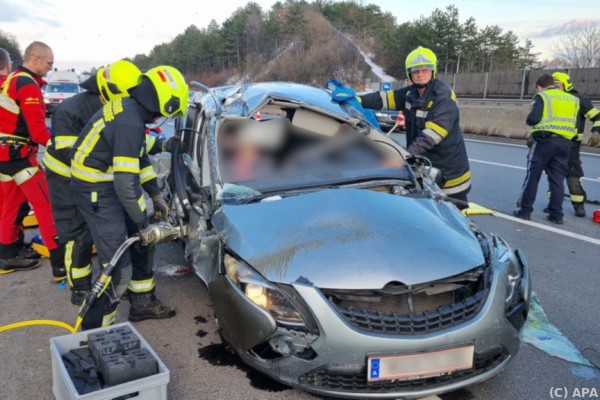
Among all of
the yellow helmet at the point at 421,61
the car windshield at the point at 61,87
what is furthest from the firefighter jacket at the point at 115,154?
the car windshield at the point at 61,87

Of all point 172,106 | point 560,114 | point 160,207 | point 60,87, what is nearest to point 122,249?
point 160,207

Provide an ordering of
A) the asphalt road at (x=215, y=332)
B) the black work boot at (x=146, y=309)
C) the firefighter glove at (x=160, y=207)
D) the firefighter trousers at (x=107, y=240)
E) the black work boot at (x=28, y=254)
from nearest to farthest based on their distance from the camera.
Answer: the asphalt road at (x=215, y=332) → the firefighter trousers at (x=107, y=240) → the black work boot at (x=146, y=309) → the firefighter glove at (x=160, y=207) → the black work boot at (x=28, y=254)

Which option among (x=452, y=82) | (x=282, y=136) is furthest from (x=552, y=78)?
(x=452, y=82)

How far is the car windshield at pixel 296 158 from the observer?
3445 mm

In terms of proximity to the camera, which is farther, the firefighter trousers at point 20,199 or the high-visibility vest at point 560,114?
the high-visibility vest at point 560,114

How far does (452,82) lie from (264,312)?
2896 cm

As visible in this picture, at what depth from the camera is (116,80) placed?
365 centimetres

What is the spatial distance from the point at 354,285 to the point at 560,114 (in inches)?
198

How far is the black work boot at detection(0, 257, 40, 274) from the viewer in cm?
456

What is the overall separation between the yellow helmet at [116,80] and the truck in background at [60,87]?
20187mm

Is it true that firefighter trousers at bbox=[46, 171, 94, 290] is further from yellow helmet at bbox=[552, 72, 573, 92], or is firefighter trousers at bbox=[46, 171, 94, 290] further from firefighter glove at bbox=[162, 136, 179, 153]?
yellow helmet at bbox=[552, 72, 573, 92]

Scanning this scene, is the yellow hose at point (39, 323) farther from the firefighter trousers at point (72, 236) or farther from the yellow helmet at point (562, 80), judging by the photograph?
the yellow helmet at point (562, 80)

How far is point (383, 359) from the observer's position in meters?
2.27

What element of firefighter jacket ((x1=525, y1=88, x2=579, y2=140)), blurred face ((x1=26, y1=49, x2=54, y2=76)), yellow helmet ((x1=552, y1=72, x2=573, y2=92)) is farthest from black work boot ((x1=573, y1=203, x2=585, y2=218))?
blurred face ((x1=26, y1=49, x2=54, y2=76))
